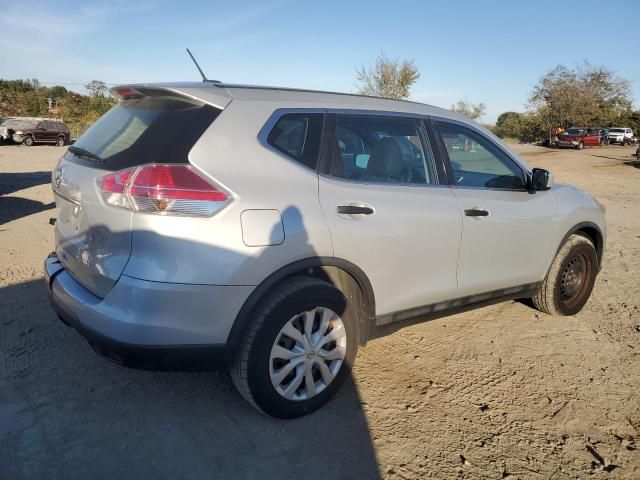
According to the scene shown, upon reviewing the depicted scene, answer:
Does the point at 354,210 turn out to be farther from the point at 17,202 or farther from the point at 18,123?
the point at 18,123

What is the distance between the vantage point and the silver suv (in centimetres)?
236

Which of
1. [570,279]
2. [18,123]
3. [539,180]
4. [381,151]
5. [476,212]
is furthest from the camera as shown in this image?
[18,123]

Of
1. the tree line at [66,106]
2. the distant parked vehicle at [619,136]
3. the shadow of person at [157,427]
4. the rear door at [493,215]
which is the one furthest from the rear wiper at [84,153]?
the distant parked vehicle at [619,136]

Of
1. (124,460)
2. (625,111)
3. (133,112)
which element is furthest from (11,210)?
(625,111)

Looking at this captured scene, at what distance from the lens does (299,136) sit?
2.82 meters

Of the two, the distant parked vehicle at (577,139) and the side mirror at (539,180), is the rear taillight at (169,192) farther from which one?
the distant parked vehicle at (577,139)

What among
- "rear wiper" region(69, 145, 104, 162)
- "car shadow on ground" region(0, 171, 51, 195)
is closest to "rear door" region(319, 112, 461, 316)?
"rear wiper" region(69, 145, 104, 162)

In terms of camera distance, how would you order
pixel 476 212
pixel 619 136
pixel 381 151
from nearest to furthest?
pixel 381 151
pixel 476 212
pixel 619 136

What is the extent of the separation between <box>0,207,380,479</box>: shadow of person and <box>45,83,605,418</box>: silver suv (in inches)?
5.6

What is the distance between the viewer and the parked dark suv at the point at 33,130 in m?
27.9

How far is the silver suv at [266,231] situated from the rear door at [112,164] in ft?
0.03

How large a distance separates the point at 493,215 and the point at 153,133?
2332 mm

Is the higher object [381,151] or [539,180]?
[381,151]

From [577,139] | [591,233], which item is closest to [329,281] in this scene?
[591,233]
